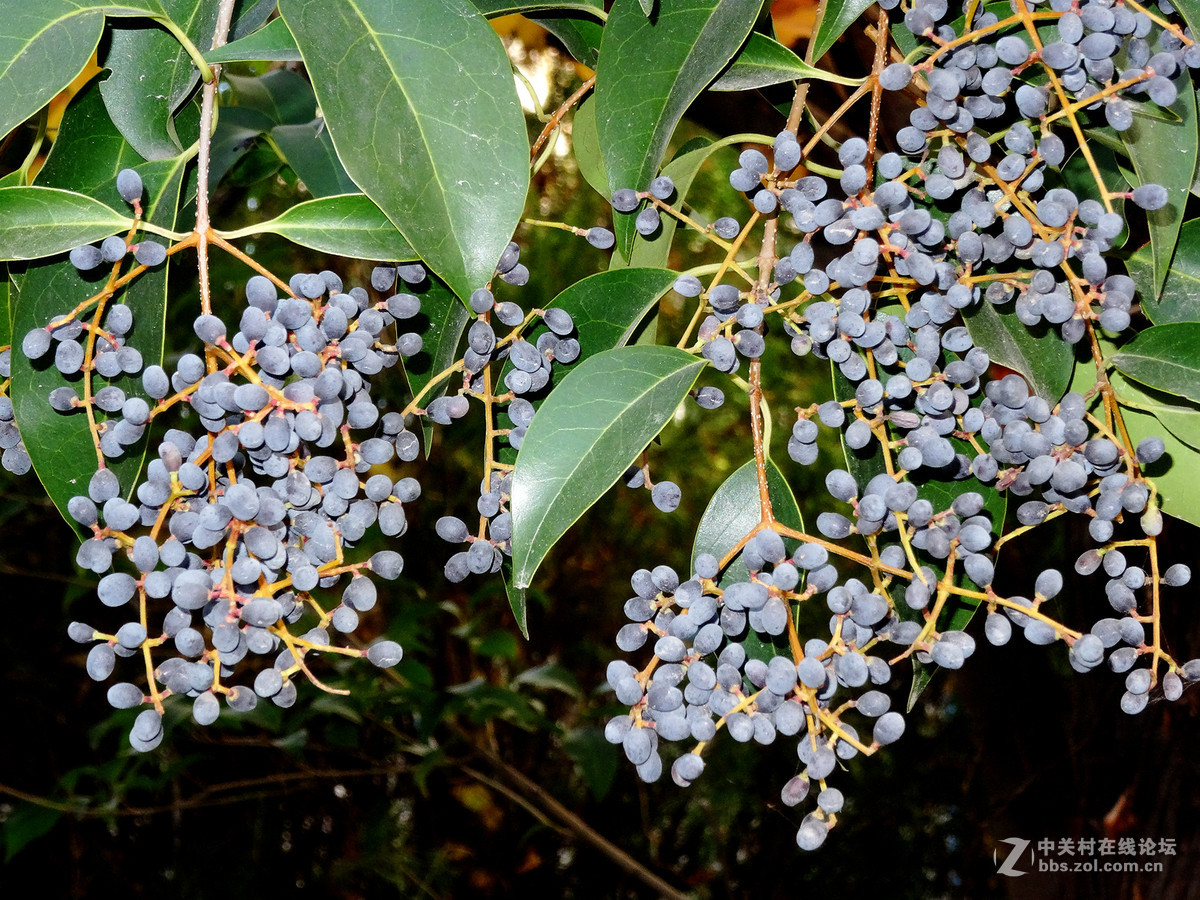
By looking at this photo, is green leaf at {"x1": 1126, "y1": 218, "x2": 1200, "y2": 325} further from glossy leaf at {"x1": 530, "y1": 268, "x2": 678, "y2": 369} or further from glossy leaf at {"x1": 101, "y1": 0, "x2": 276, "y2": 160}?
glossy leaf at {"x1": 101, "y1": 0, "x2": 276, "y2": 160}

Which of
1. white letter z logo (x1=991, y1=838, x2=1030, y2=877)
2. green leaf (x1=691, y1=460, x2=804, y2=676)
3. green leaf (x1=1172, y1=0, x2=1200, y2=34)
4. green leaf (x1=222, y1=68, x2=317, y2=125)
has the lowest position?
white letter z logo (x1=991, y1=838, x2=1030, y2=877)

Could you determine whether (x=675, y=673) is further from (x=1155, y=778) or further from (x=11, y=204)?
(x=1155, y=778)

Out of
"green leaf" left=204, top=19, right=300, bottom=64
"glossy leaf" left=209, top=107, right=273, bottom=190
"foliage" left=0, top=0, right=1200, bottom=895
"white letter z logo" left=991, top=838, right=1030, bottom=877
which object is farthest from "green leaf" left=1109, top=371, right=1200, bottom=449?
"white letter z logo" left=991, top=838, right=1030, bottom=877

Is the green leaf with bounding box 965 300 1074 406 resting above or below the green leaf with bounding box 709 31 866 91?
below

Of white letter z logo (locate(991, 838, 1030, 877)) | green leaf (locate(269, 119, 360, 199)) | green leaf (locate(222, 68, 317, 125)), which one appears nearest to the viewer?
green leaf (locate(269, 119, 360, 199))

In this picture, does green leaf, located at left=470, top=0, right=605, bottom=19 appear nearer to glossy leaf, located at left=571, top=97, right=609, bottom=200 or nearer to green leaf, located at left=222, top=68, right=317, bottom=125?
glossy leaf, located at left=571, top=97, right=609, bottom=200

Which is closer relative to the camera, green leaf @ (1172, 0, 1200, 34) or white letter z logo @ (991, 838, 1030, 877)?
green leaf @ (1172, 0, 1200, 34)

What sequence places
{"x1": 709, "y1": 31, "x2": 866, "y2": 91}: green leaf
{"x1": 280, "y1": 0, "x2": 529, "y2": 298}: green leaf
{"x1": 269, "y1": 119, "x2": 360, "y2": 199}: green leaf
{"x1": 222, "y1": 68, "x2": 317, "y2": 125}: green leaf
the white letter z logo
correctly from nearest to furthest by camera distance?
{"x1": 280, "y1": 0, "x2": 529, "y2": 298}: green leaf < {"x1": 709, "y1": 31, "x2": 866, "y2": 91}: green leaf < {"x1": 269, "y1": 119, "x2": 360, "y2": 199}: green leaf < {"x1": 222, "y1": 68, "x2": 317, "y2": 125}: green leaf < the white letter z logo
